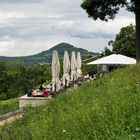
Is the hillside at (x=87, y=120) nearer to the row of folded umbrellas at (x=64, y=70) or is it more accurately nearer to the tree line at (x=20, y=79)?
the row of folded umbrellas at (x=64, y=70)

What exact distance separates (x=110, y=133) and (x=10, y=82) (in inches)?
2833

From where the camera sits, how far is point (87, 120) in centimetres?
684

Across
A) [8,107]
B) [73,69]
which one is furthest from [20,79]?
[8,107]

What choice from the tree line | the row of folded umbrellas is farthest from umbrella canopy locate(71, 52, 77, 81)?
the tree line

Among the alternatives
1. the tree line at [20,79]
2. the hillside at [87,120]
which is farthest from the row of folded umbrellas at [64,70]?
the tree line at [20,79]

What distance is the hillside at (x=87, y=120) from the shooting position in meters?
6.12

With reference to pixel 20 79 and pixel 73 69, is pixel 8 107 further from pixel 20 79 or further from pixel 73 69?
pixel 20 79

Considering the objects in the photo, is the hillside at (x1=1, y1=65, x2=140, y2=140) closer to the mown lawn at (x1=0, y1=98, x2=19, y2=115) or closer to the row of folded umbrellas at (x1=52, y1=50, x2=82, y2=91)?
the row of folded umbrellas at (x1=52, y1=50, x2=82, y2=91)

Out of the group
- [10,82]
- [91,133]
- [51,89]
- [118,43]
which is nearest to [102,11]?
[51,89]

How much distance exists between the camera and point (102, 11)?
24.0 m

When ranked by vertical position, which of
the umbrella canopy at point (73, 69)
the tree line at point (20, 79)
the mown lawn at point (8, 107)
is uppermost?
the umbrella canopy at point (73, 69)

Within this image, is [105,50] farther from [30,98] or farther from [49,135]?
[49,135]

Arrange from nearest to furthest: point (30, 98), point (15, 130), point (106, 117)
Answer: point (106, 117) < point (15, 130) < point (30, 98)

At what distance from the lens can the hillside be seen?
6.12 m
